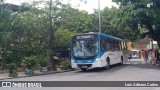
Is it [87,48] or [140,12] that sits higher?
[140,12]

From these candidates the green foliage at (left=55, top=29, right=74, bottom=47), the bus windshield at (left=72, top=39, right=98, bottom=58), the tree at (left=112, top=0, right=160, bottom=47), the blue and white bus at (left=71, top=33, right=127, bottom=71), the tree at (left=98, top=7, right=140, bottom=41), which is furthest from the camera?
the tree at (left=98, top=7, right=140, bottom=41)

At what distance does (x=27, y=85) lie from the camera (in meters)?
13.4

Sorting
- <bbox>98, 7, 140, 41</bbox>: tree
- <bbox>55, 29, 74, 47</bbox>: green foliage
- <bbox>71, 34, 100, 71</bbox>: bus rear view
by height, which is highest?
<bbox>98, 7, 140, 41</bbox>: tree

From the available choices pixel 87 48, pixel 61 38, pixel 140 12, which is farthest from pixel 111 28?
pixel 87 48

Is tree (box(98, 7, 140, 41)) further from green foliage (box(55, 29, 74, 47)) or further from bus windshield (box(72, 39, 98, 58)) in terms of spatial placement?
bus windshield (box(72, 39, 98, 58))

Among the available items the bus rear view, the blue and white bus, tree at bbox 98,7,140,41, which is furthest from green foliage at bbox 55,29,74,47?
tree at bbox 98,7,140,41

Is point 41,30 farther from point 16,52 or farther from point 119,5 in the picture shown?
point 119,5

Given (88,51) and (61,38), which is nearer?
(88,51)

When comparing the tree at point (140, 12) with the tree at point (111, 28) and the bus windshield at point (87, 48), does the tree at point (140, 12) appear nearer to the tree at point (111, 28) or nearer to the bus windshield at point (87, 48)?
the bus windshield at point (87, 48)

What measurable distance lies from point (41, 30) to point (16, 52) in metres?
2.98

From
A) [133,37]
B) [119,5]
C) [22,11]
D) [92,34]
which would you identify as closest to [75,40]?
[92,34]

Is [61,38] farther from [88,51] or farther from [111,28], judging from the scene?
[111,28]

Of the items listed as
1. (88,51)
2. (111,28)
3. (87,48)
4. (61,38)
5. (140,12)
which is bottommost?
(88,51)

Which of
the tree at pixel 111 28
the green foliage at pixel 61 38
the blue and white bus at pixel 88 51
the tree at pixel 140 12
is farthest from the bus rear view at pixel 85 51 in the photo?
the tree at pixel 111 28
